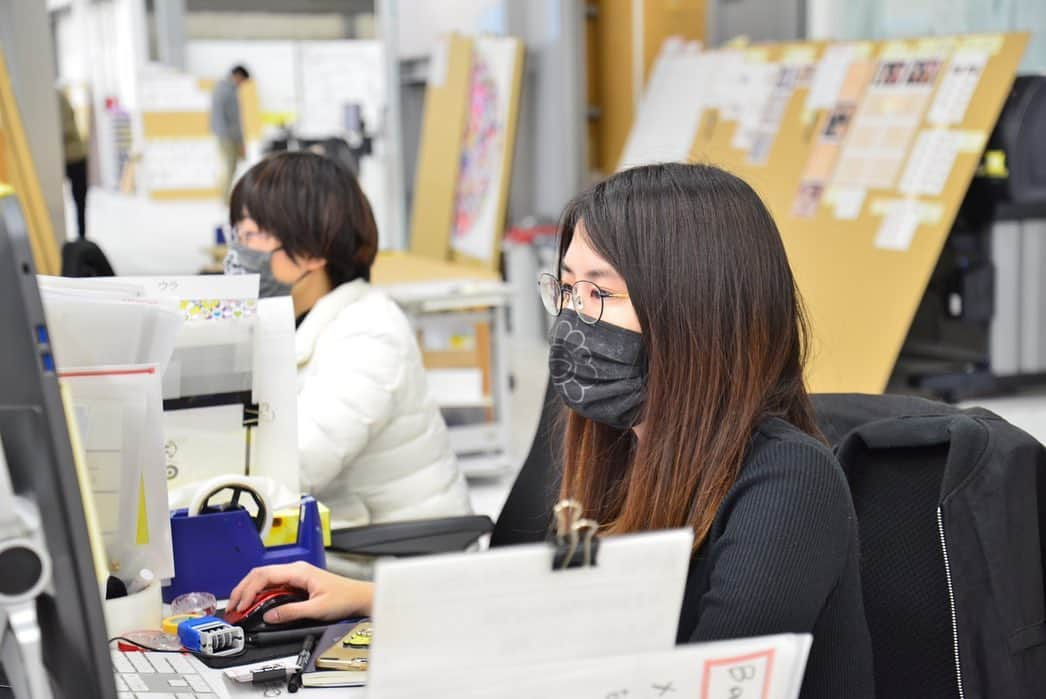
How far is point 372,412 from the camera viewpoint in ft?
8.52

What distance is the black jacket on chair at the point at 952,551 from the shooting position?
160cm

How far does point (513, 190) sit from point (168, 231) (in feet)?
16.7

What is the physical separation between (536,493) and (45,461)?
137cm

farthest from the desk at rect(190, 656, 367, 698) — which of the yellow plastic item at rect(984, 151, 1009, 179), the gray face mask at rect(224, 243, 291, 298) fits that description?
the yellow plastic item at rect(984, 151, 1009, 179)

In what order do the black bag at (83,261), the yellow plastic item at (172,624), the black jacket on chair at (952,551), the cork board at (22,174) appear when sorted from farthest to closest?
the cork board at (22,174) < the black bag at (83,261) < the yellow plastic item at (172,624) < the black jacket on chair at (952,551)

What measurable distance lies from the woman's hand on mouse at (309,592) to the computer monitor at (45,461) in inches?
27.8

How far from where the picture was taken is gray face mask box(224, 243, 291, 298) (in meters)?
2.83

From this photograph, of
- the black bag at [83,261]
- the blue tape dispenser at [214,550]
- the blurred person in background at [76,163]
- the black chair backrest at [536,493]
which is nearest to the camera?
the blue tape dispenser at [214,550]

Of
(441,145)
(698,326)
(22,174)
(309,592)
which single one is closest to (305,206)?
(309,592)

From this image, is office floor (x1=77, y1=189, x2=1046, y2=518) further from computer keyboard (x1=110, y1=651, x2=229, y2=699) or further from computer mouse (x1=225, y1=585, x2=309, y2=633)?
computer keyboard (x1=110, y1=651, x2=229, y2=699)

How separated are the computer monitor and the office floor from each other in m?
3.45

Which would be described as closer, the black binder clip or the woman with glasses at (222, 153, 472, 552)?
the black binder clip

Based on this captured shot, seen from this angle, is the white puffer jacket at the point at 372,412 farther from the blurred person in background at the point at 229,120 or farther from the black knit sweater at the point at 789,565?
the blurred person in background at the point at 229,120

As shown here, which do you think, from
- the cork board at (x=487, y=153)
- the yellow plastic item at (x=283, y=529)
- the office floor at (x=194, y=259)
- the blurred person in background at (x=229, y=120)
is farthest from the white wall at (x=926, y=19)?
the blurred person in background at (x=229, y=120)
